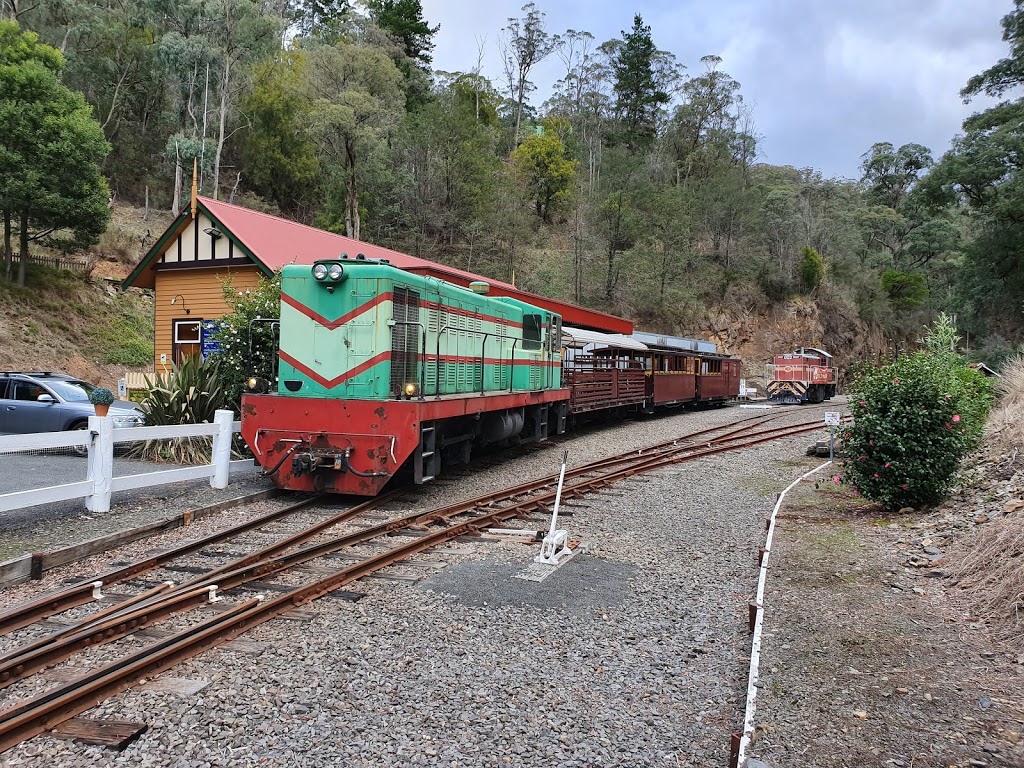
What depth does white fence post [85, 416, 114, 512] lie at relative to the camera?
23.8 ft

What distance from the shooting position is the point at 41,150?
23.1 m

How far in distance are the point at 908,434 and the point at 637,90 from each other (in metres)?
56.2

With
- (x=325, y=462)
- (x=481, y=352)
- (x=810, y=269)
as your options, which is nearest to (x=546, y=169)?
(x=810, y=269)

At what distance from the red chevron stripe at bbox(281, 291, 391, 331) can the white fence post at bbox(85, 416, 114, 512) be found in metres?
2.60

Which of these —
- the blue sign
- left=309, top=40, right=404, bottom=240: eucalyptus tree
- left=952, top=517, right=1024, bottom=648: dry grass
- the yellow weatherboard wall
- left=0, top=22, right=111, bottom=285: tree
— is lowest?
left=952, top=517, right=1024, bottom=648: dry grass

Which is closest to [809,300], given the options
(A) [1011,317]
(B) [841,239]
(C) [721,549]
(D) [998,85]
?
(B) [841,239]

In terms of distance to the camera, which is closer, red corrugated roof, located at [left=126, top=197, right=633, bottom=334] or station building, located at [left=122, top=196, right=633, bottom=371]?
red corrugated roof, located at [left=126, top=197, right=633, bottom=334]

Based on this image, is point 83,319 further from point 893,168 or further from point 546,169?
point 893,168

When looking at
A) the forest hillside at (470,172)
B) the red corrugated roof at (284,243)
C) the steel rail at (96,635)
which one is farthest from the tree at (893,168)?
the steel rail at (96,635)

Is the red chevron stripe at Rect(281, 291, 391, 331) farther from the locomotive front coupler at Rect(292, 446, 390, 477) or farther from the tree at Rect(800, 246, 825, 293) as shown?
the tree at Rect(800, 246, 825, 293)

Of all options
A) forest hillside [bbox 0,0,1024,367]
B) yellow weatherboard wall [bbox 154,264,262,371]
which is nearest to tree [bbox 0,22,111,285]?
forest hillside [bbox 0,0,1024,367]

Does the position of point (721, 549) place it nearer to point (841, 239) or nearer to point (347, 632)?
point (347, 632)

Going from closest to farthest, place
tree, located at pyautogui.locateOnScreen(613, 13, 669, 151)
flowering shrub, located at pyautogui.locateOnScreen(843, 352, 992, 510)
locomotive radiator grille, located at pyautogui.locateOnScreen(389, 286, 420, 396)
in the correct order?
1. flowering shrub, located at pyautogui.locateOnScreen(843, 352, 992, 510)
2. locomotive radiator grille, located at pyautogui.locateOnScreen(389, 286, 420, 396)
3. tree, located at pyautogui.locateOnScreen(613, 13, 669, 151)

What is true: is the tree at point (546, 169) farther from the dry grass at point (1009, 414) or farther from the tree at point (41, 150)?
the dry grass at point (1009, 414)
